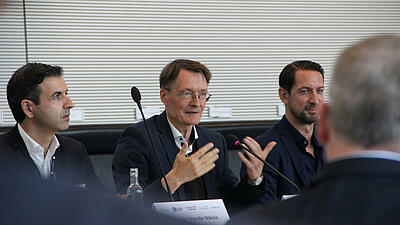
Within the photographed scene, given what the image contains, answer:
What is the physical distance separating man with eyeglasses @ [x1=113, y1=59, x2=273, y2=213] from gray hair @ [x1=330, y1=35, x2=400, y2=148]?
1.58 meters

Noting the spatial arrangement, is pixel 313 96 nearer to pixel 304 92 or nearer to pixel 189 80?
pixel 304 92

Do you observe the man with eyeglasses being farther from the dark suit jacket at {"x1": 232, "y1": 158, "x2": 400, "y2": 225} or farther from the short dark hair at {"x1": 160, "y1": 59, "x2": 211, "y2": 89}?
the dark suit jacket at {"x1": 232, "y1": 158, "x2": 400, "y2": 225}

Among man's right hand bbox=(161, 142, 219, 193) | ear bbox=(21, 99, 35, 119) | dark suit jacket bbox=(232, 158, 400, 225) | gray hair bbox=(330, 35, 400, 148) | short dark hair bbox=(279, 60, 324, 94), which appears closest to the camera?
dark suit jacket bbox=(232, 158, 400, 225)

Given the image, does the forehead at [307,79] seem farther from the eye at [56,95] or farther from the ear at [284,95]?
the eye at [56,95]

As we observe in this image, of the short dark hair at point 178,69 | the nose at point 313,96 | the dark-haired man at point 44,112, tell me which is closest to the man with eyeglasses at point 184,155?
the short dark hair at point 178,69

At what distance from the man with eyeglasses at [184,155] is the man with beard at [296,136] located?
19 cm

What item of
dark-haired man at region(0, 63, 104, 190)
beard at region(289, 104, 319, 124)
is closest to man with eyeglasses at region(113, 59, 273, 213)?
dark-haired man at region(0, 63, 104, 190)

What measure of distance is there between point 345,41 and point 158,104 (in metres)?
2.00

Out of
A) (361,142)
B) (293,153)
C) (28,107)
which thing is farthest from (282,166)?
(361,142)

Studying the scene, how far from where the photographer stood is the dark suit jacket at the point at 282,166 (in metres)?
2.68

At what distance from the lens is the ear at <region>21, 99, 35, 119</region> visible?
9.29 ft

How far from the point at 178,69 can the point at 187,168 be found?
0.87 m

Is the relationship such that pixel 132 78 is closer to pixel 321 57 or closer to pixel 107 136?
pixel 107 136

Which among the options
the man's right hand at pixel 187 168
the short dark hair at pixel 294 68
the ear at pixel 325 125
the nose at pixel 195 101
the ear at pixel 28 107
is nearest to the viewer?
the ear at pixel 325 125
